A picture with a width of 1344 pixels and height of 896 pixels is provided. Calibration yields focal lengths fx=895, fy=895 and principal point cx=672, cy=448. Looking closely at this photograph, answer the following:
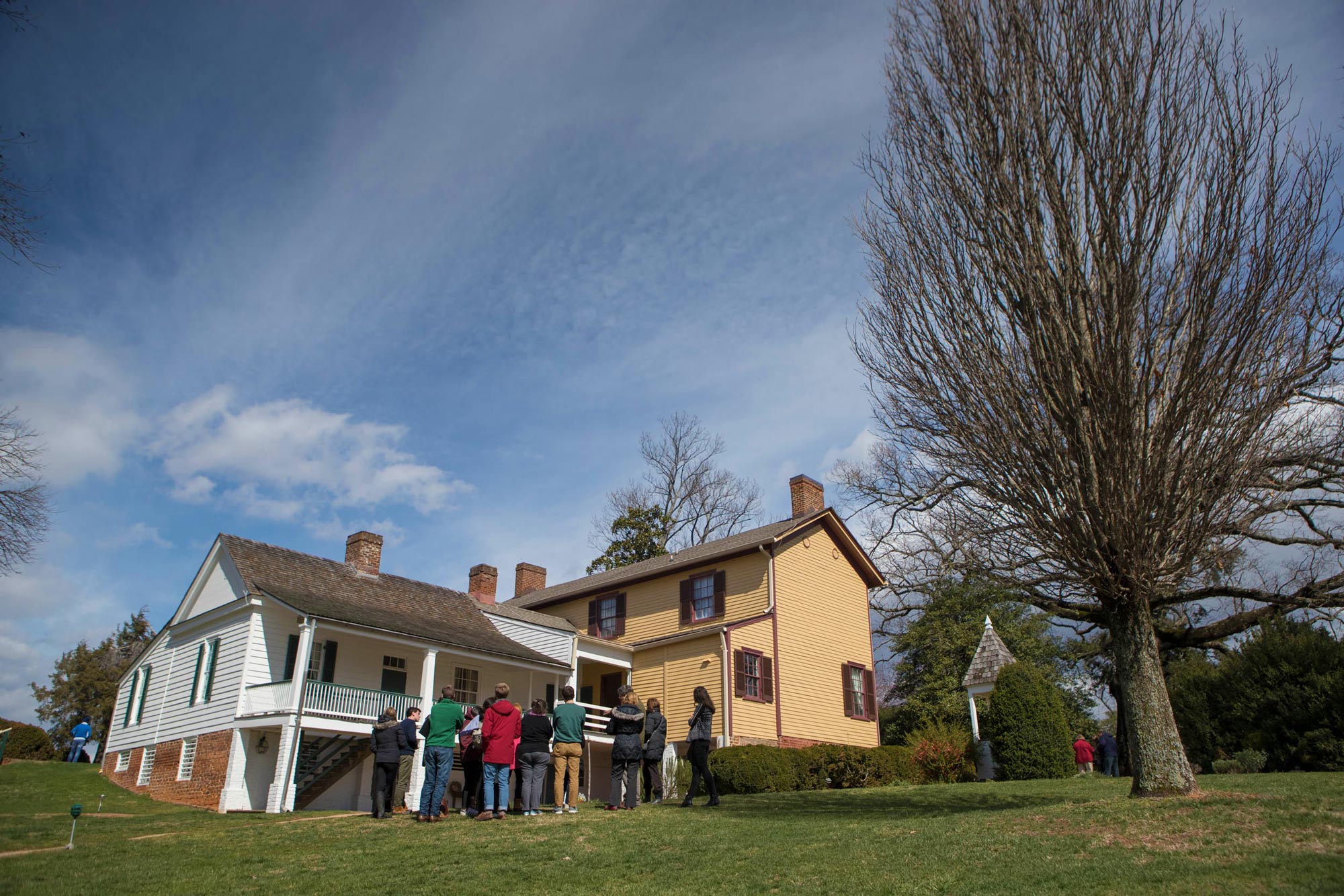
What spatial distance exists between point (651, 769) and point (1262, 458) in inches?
368

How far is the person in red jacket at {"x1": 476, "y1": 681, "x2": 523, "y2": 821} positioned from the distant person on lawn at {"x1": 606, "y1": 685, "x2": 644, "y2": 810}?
1625mm

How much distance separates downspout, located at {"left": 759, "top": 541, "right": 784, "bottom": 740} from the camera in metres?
24.7

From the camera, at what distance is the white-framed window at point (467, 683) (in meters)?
23.9

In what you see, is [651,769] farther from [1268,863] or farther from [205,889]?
[1268,863]

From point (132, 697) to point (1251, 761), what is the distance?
26.3m

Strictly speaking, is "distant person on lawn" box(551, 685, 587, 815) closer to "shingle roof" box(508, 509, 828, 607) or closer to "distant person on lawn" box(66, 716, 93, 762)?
"shingle roof" box(508, 509, 828, 607)

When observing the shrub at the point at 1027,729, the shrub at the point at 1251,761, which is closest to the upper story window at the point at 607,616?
the shrub at the point at 1027,729

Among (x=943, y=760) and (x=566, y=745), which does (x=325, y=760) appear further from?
(x=943, y=760)

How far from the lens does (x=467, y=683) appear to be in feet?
79.4

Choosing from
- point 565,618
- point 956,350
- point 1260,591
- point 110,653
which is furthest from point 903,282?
point 110,653

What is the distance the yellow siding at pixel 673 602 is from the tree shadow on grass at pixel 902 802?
9279mm

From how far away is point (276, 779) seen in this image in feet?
55.7

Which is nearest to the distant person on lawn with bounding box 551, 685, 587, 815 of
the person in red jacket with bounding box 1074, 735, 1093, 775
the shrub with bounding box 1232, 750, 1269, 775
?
the shrub with bounding box 1232, 750, 1269, 775

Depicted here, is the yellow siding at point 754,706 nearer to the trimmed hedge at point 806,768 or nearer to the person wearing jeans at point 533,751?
the trimmed hedge at point 806,768
